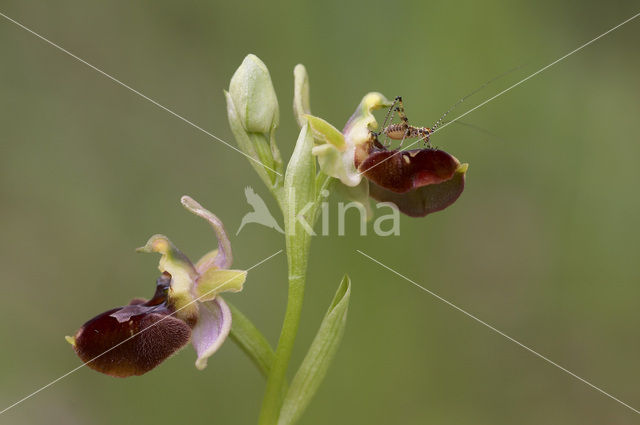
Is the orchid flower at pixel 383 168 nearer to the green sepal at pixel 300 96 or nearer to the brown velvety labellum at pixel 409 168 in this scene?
the brown velvety labellum at pixel 409 168

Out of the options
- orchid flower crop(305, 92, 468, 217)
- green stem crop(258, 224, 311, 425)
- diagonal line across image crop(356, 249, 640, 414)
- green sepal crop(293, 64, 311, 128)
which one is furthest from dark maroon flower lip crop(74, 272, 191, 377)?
diagonal line across image crop(356, 249, 640, 414)

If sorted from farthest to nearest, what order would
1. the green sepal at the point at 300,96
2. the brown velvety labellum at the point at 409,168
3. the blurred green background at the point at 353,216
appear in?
the blurred green background at the point at 353,216
the green sepal at the point at 300,96
the brown velvety labellum at the point at 409,168

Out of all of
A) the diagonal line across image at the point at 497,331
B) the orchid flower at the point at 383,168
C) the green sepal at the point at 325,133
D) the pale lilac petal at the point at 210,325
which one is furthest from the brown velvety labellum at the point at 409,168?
the diagonal line across image at the point at 497,331

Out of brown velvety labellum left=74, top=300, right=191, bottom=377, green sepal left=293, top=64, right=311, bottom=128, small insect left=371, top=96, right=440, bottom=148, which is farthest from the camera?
small insect left=371, top=96, right=440, bottom=148

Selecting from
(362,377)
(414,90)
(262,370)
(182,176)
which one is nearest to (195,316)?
(262,370)

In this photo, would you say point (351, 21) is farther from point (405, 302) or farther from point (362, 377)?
point (362, 377)

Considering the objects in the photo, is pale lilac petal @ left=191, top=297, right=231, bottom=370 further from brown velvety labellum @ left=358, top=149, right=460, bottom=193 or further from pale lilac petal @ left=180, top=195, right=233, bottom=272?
brown velvety labellum @ left=358, top=149, right=460, bottom=193

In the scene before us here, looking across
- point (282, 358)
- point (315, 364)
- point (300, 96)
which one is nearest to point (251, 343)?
point (282, 358)
